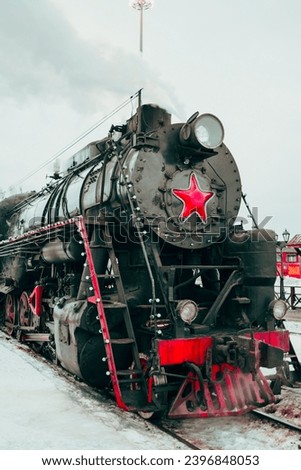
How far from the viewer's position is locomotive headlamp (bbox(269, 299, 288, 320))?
609 centimetres

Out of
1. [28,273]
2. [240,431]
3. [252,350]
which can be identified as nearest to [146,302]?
[252,350]

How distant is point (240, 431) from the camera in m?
5.38

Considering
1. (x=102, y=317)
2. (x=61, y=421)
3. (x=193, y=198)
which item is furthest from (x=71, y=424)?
(x=193, y=198)

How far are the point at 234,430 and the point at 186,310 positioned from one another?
4.83 feet

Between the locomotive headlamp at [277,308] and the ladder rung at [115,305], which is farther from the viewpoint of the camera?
the locomotive headlamp at [277,308]

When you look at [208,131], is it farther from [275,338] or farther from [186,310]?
[275,338]

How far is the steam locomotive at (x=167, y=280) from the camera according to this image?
5.35 metres

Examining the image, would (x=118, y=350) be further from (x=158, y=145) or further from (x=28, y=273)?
(x=28, y=273)

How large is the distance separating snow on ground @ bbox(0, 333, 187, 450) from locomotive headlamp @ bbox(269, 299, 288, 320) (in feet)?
6.88

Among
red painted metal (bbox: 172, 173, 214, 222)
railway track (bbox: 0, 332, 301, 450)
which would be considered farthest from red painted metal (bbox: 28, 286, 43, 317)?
red painted metal (bbox: 172, 173, 214, 222)

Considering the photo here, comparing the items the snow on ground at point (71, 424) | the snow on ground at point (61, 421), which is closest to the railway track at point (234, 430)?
the snow on ground at point (71, 424)

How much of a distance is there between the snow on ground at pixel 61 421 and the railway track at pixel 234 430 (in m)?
0.15

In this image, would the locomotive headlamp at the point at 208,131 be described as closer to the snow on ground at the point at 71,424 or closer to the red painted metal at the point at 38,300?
→ the snow on ground at the point at 71,424

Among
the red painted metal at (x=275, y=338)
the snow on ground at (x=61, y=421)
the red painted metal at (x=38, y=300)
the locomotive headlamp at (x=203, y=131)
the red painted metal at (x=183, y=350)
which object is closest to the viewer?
the snow on ground at (x=61, y=421)
